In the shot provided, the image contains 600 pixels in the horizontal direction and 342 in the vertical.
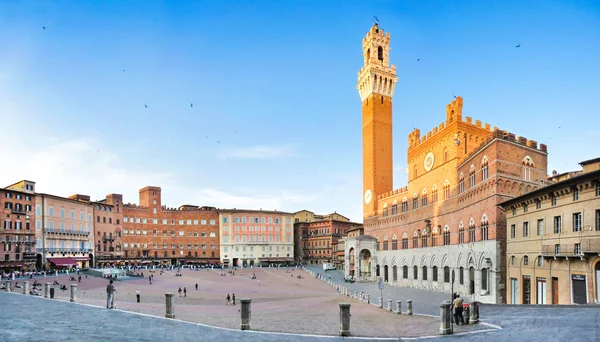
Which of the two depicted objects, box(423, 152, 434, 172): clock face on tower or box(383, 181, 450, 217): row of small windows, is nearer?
box(383, 181, 450, 217): row of small windows

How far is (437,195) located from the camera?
50.2 metres

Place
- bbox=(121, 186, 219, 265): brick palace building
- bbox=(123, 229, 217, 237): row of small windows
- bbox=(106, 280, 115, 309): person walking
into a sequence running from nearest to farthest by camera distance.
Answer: bbox=(106, 280, 115, 309): person walking
bbox=(123, 229, 217, 237): row of small windows
bbox=(121, 186, 219, 265): brick palace building

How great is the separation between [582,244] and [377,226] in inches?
1726

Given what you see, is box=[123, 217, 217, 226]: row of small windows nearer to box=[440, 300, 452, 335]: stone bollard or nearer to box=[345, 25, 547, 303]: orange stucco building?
box=[345, 25, 547, 303]: orange stucco building

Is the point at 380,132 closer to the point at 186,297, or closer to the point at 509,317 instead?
the point at 186,297

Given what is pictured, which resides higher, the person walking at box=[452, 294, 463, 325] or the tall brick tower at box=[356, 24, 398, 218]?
the tall brick tower at box=[356, 24, 398, 218]

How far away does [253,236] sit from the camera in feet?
344

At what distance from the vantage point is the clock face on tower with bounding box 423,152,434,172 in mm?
53159

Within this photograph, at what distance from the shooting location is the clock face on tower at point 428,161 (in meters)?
53.2

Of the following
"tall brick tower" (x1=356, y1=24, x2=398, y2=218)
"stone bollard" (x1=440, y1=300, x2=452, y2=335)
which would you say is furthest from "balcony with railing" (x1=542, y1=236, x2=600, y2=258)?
"tall brick tower" (x1=356, y1=24, x2=398, y2=218)

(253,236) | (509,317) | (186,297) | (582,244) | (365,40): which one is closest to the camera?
(509,317)

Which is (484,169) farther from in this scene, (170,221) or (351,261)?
(170,221)

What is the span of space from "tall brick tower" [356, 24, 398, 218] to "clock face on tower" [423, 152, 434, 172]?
47.3ft

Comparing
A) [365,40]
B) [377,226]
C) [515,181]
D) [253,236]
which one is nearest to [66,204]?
[253,236]
